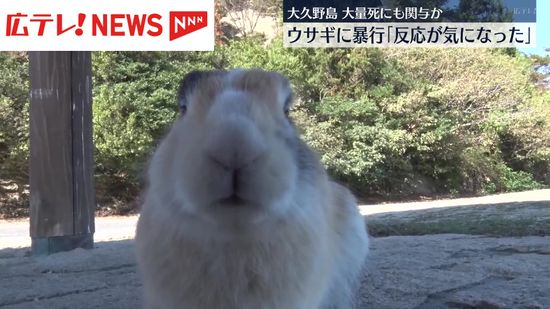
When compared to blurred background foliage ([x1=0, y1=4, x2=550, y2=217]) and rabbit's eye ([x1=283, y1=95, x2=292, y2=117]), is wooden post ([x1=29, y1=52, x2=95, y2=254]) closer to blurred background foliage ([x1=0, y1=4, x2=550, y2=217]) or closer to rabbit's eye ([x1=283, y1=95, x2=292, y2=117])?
rabbit's eye ([x1=283, y1=95, x2=292, y2=117])

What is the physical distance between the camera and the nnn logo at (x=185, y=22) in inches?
309

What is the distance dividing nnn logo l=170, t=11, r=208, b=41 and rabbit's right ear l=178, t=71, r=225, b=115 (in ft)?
19.4

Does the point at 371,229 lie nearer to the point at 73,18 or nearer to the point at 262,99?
the point at 73,18

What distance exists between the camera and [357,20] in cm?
1780

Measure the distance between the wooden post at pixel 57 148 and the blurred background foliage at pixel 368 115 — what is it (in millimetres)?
8881

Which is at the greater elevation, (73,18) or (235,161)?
(73,18)

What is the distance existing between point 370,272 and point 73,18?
426cm

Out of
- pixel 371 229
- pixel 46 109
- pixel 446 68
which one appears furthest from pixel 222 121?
pixel 446 68

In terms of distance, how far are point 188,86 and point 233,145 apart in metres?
0.53

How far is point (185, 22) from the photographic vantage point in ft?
26.1

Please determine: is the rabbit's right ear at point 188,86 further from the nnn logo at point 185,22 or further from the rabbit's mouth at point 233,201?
the nnn logo at point 185,22

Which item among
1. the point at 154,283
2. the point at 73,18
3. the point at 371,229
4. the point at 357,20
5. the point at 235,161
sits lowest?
the point at 371,229

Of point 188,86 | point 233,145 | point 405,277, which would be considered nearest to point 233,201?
point 233,145

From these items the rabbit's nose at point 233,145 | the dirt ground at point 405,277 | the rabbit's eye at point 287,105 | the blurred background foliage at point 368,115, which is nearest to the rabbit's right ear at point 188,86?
the rabbit's eye at point 287,105
